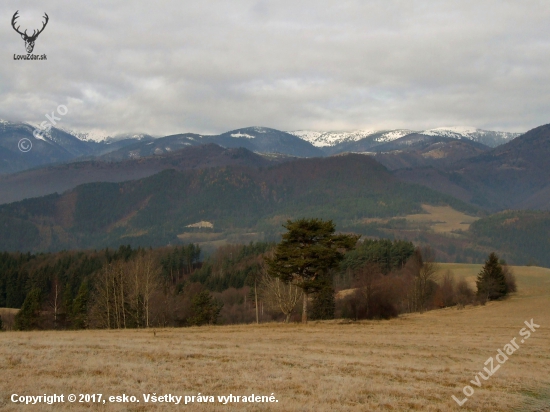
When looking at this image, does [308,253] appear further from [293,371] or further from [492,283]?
[492,283]

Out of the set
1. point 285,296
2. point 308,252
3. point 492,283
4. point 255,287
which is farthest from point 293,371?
point 492,283

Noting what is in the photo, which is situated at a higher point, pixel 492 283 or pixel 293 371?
pixel 293 371

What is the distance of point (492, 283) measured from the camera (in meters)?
86.1

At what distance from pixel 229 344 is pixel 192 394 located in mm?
16079

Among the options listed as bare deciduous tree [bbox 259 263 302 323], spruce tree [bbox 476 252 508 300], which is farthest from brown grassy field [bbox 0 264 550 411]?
spruce tree [bbox 476 252 508 300]

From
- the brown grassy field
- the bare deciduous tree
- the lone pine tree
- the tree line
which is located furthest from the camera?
the bare deciduous tree

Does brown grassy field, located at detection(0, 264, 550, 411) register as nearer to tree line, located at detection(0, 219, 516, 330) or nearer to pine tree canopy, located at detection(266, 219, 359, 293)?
pine tree canopy, located at detection(266, 219, 359, 293)

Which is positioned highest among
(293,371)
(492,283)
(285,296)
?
(293,371)

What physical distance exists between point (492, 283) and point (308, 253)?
48888 millimetres

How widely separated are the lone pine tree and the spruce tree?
144ft

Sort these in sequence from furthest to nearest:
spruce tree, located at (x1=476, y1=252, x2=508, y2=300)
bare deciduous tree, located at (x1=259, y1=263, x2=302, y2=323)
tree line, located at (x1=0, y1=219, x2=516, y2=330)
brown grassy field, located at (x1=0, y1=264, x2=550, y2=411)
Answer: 1. spruce tree, located at (x1=476, y1=252, x2=508, y2=300)
2. bare deciduous tree, located at (x1=259, y1=263, x2=302, y2=323)
3. tree line, located at (x1=0, y1=219, x2=516, y2=330)
4. brown grassy field, located at (x1=0, y1=264, x2=550, y2=411)

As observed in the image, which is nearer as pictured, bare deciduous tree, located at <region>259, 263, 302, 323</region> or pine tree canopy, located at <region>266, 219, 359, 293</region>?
pine tree canopy, located at <region>266, 219, 359, 293</region>

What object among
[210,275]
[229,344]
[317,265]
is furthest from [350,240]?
[210,275]

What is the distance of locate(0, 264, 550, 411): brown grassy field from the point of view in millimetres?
17500
